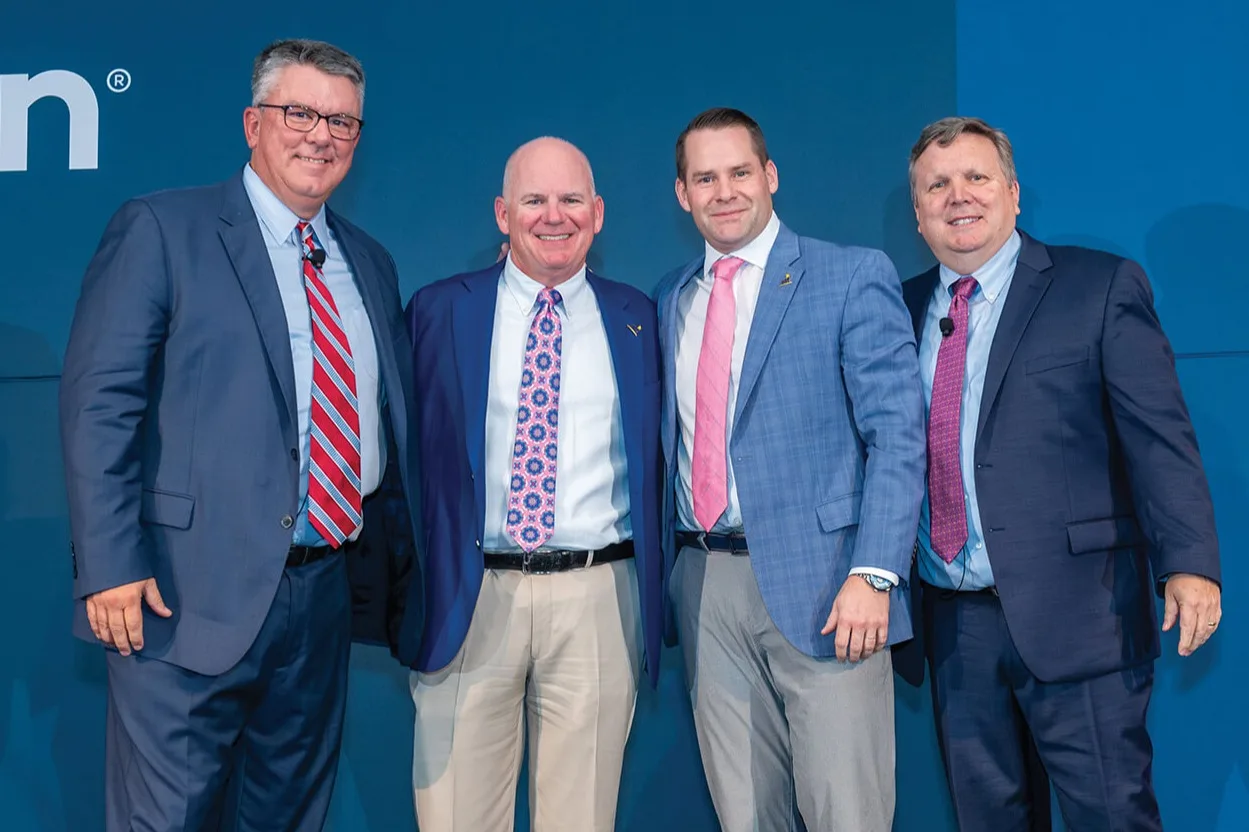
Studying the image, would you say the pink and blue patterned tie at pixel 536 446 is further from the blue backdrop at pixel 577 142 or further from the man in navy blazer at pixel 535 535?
the blue backdrop at pixel 577 142

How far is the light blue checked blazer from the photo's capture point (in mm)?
2322

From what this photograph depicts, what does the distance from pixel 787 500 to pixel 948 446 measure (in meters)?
0.39

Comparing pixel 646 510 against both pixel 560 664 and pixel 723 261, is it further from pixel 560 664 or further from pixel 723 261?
pixel 723 261

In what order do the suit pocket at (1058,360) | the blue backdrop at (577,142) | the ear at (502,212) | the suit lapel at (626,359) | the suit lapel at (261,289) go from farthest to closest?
the blue backdrop at (577,142) < the ear at (502,212) < the suit lapel at (626,359) < the suit pocket at (1058,360) < the suit lapel at (261,289)

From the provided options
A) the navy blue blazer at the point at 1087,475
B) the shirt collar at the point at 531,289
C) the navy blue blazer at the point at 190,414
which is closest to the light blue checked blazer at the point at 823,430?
the navy blue blazer at the point at 1087,475

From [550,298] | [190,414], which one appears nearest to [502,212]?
[550,298]

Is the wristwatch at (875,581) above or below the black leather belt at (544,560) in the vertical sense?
below

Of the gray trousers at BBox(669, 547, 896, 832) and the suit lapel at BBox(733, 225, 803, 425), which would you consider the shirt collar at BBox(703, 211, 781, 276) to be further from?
the gray trousers at BBox(669, 547, 896, 832)

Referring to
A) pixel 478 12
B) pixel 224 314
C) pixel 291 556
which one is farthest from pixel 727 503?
pixel 478 12

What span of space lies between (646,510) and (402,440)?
1.86 ft

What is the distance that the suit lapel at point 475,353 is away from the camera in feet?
7.97

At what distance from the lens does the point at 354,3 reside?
3217mm

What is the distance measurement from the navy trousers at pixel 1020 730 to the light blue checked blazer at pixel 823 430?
0.65 ft

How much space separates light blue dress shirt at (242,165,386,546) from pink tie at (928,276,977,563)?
1.22 meters
